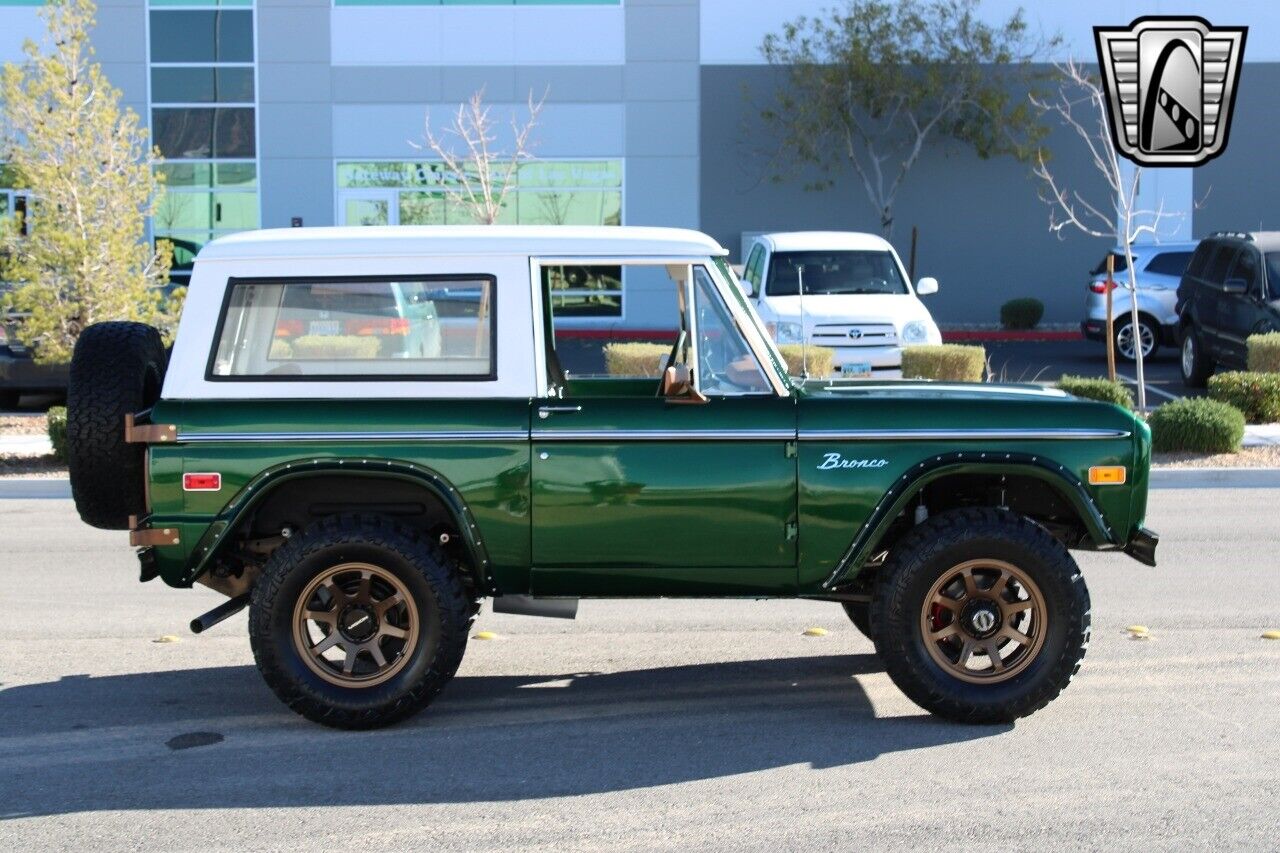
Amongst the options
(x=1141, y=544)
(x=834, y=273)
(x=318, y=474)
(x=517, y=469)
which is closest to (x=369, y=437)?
(x=318, y=474)

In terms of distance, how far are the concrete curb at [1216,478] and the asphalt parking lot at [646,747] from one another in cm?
553

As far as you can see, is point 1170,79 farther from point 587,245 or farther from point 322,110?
point 322,110

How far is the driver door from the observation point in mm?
6426

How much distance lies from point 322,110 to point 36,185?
14.5m

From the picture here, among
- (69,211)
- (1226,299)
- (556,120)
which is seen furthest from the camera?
(556,120)

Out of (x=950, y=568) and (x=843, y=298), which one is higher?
(x=843, y=298)

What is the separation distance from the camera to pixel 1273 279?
1936 centimetres

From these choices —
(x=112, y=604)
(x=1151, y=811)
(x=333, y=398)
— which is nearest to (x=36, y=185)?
(x=112, y=604)

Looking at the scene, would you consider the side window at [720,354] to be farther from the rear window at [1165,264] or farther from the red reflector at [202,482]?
the rear window at [1165,264]

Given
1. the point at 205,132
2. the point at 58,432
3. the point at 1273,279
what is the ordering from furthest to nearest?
1. the point at 205,132
2. the point at 1273,279
3. the point at 58,432

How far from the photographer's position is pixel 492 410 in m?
6.45

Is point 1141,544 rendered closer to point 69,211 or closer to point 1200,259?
point 69,211

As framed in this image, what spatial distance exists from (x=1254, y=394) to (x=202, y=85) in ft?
67.3

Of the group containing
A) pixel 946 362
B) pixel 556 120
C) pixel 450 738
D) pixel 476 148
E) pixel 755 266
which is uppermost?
pixel 556 120
